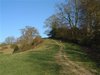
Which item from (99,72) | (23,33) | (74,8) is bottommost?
(99,72)

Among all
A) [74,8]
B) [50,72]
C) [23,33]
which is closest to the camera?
[50,72]

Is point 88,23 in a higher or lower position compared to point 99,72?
higher

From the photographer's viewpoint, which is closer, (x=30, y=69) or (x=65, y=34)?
(x=30, y=69)

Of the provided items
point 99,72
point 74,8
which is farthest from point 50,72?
point 74,8

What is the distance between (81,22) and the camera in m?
64.8

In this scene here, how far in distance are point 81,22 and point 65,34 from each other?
368 inches

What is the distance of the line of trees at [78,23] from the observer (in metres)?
57.8

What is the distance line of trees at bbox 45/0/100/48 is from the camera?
57.8 meters

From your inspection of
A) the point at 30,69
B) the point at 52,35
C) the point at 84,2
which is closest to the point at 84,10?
the point at 84,2

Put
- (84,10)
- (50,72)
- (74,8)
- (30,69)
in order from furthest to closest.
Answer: (74,8)
(84,10)
(30,69)
(50,72)

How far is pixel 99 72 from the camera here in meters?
21.9

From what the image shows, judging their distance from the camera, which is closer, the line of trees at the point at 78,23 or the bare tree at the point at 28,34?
the line of trees at the point at 78,23

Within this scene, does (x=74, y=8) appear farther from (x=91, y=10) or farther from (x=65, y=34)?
(x=91, y=10)

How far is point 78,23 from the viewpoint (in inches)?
2689
